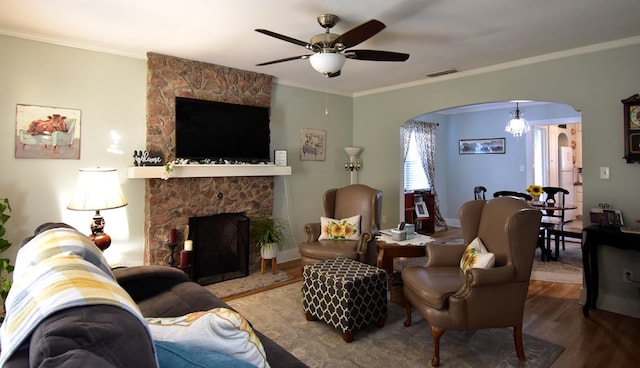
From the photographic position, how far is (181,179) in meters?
4.00

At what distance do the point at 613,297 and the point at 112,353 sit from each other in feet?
13.8

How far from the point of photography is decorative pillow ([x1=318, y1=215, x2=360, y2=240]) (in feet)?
13.1

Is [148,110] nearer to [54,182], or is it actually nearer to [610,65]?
[54,182]

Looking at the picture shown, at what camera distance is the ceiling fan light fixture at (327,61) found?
2.61m

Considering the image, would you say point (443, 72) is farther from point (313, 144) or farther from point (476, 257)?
point (476, 257)

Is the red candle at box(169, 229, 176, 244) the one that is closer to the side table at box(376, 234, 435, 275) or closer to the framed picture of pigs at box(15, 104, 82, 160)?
the framed picture of pigs at box(15, 104, 82, 160)

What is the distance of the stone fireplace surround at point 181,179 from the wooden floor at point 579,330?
319 centimetres

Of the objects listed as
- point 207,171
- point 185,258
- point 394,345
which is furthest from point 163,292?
point 207,171

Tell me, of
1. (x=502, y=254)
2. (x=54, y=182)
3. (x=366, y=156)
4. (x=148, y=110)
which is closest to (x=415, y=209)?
(x=366, y=156)

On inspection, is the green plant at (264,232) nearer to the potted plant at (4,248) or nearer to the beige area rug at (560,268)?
the beige area rug at (560,268)

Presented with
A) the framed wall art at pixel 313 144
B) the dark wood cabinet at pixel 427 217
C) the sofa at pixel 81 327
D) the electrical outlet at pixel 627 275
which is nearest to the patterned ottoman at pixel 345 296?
the sofa at pixel 81 327

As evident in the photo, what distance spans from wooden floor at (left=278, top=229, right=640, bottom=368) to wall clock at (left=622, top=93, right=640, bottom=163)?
1.49 meters

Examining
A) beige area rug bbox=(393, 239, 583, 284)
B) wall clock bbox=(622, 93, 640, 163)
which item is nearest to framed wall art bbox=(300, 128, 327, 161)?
beige area rug bbox=(393, 239, 583, 284)

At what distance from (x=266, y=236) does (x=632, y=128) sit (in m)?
3.93
